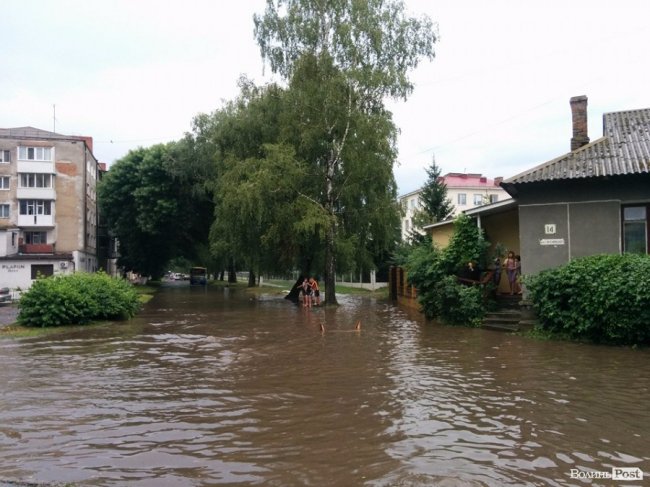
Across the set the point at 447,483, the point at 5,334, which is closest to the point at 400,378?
the point at 447,483

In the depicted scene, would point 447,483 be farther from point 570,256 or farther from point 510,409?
point 570,256

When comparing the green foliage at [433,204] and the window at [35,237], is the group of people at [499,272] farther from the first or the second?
the window at [35,237]

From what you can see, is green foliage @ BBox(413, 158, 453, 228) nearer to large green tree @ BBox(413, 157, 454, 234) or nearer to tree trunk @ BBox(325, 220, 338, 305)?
large green tree @ BBox(413, 157, 454, 234)

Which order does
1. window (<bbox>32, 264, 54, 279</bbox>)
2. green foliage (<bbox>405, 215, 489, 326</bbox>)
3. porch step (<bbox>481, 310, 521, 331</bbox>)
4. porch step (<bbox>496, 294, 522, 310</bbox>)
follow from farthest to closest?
1. window (<bbox>32, 264, 54, 279</bbox>)
2. porch step (<bbox>496, 294, 522, 310</bbox>)
3. green foliage (<bbox>405, 215, 489, 326</bbox>)
4. porch step (<bbox>481, 310, 521, 331</bbox>)

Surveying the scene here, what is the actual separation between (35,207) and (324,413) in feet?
172

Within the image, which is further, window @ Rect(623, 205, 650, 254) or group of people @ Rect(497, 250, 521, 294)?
group of people @ Rect(497, 250, 521, 294)

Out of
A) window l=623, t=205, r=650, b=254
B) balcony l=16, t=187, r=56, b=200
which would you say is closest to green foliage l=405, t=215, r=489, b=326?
window l=623, t=205, r=650, b=254

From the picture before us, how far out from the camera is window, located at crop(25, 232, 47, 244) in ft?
171

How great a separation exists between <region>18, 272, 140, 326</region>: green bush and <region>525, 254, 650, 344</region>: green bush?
1457 centimetres

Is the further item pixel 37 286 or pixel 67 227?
pixel 67 227

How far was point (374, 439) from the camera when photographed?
6.37 meters

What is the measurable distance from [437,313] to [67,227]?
44.8m

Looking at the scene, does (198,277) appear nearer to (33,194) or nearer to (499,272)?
(33,194)

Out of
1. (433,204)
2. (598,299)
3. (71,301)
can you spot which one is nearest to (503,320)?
(598,299)
